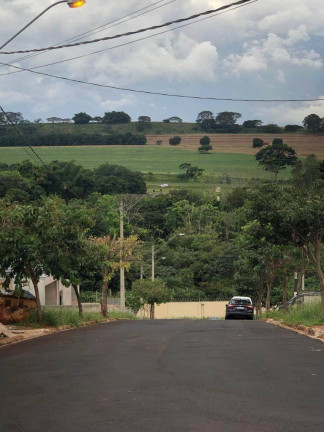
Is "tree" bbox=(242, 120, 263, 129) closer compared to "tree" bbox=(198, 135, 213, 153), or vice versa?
"tree" bbox=(198, 135, 213, 153)

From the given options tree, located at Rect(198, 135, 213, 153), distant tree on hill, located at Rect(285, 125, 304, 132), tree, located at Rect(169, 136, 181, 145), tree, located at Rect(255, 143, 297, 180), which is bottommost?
tree, located at Rect(255, 143, 297, 180)

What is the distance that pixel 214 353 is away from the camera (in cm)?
1527

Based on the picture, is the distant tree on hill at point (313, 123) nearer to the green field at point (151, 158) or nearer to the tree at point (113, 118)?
the green field at point (151, 158)

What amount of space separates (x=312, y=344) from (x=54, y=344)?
6.41 m

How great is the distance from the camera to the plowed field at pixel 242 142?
507 ft

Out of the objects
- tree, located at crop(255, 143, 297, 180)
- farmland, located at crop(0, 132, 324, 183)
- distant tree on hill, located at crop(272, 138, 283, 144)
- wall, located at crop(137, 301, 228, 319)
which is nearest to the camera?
wall, located at crop(137, 301, 228, 319)

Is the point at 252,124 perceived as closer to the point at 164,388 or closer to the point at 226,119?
the point at 226,119

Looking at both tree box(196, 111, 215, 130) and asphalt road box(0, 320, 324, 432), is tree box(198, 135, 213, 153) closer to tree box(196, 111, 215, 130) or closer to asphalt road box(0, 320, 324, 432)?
tree box(196, 111, 215, 130)

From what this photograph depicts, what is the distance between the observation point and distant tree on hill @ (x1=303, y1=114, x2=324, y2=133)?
6535 inches

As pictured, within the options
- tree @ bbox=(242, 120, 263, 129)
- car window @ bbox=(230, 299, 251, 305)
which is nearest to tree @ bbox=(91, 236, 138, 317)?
car window @ bbox=(230, 299, 251, 305)

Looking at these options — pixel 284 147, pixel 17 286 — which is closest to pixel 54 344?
pixel 17 286

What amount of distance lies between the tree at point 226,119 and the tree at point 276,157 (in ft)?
129

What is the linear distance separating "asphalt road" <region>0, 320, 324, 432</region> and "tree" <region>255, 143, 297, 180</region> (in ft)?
435


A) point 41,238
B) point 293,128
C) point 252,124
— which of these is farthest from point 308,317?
point 252,124
